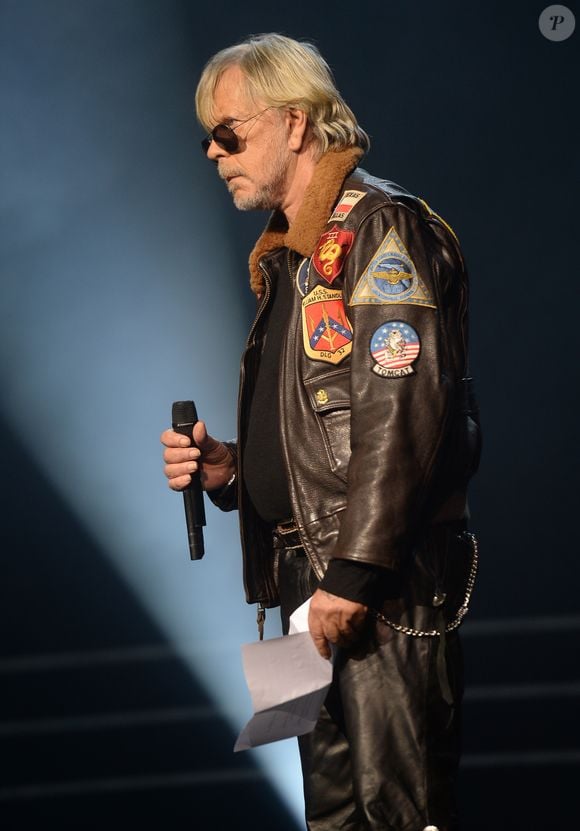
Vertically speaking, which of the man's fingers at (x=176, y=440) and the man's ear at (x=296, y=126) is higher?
the man's ear at (x=296, y=126)

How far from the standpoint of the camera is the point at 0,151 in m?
3.11

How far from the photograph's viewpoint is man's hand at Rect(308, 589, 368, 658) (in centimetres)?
163

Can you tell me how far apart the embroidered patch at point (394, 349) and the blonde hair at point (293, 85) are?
19.7 inches

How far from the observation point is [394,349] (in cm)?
167

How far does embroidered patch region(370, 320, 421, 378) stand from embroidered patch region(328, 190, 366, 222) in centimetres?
26

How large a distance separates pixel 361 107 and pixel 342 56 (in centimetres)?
15

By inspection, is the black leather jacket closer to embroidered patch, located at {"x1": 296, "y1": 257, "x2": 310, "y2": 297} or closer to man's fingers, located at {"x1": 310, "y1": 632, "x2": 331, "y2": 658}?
embroidered patch, located at {"x1": 296, "y1": 257, "x2": 310, "y2": 297}

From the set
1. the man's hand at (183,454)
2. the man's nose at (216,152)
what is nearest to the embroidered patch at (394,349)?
the man's hand at (183,454)

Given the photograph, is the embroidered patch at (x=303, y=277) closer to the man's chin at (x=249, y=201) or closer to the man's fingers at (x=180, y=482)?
the man's chin at (x=249, y=201)

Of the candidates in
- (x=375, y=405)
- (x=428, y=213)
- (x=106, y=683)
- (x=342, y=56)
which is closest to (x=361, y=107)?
(x=342, y=56)

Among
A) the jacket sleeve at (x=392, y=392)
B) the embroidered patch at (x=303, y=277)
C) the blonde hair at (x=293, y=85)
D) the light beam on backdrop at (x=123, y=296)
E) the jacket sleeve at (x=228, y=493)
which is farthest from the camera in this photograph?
the light beam on backdrop at (x=123, y=296)

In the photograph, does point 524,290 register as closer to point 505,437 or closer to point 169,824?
point 505,437

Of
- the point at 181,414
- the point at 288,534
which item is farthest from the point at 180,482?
the point at 288,534

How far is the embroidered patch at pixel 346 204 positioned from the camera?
184 cm
